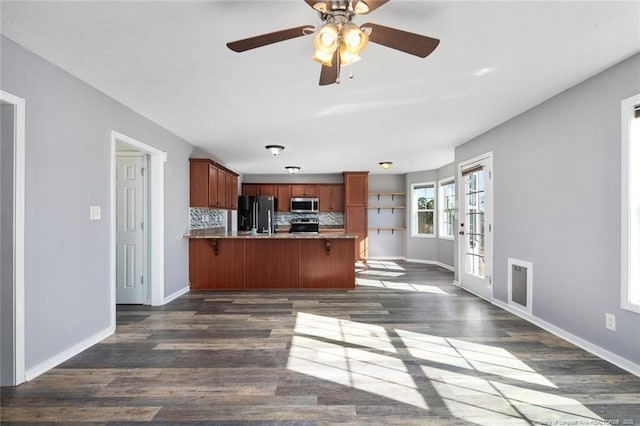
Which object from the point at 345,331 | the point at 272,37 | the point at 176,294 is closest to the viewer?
the point at 272,37

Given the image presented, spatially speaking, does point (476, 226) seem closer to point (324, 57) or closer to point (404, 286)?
point (404, 286)

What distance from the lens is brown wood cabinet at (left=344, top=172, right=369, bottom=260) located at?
320 inches

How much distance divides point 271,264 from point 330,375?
3024 mm

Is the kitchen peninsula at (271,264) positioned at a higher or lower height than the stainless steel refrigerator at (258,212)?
lower

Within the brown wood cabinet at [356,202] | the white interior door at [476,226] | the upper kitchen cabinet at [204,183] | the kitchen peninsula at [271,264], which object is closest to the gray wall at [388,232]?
the brown wood cabinet at [356,202]

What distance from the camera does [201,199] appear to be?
5277 millimetres

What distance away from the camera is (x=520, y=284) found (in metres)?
3.83

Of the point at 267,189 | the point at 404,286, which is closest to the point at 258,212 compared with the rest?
the point at 267,189

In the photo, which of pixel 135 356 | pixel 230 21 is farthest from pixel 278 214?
pixel 230 21

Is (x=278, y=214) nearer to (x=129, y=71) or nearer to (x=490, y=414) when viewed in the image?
(x=129, y=71)

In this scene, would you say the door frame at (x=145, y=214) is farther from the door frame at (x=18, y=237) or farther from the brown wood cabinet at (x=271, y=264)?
the door frame at (x=18, y=237)

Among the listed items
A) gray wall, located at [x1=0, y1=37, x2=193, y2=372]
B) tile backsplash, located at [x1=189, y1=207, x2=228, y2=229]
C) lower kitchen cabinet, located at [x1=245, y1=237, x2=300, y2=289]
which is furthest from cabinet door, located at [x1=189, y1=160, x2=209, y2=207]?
gray wall, located at [x1=0, y1=37, x2=193, y2=372]

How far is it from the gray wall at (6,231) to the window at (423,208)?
24.9ft

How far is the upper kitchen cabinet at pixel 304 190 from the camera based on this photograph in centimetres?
855
